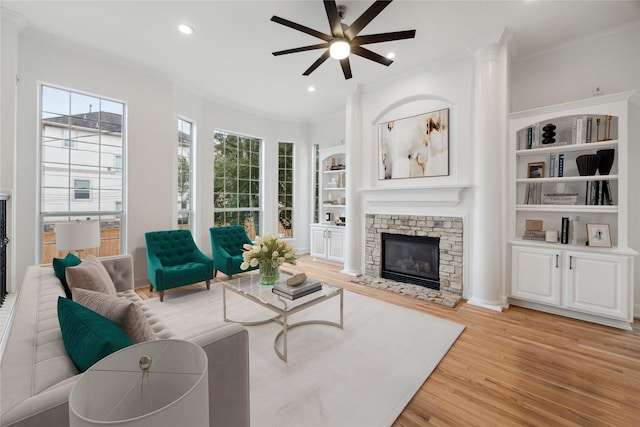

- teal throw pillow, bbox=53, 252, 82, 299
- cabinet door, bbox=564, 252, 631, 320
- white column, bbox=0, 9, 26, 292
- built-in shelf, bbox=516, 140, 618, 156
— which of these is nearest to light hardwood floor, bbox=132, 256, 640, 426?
cabinet door, bbox=564, 252, 631, 320

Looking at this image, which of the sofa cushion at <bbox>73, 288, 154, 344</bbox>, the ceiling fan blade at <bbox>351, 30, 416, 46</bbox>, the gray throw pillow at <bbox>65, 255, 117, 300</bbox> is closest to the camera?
the sofa cushion at <bbox>73, 288, 154, 344</bbox>

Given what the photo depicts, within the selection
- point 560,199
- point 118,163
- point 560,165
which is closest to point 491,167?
point 560,165

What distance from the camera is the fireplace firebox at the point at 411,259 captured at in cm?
405

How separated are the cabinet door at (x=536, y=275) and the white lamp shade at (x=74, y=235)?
489cm

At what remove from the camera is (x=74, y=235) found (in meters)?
2.76

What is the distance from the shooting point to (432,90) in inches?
154

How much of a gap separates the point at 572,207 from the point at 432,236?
61.9 inches

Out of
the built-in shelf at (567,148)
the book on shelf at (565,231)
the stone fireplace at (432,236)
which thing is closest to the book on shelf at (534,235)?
the book on shelf at (565,231)

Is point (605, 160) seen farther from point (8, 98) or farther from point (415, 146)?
point (8, 98)

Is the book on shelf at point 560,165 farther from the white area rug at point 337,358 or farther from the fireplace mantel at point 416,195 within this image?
the white area rug at point 337,358

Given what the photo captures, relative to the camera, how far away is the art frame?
12.7ft

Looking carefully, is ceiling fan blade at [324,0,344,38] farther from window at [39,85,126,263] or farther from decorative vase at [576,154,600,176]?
window at [39,85,126,263]

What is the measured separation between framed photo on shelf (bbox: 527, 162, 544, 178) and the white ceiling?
1.49m

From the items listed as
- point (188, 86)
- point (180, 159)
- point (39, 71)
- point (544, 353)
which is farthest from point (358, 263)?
point (39, 71)
